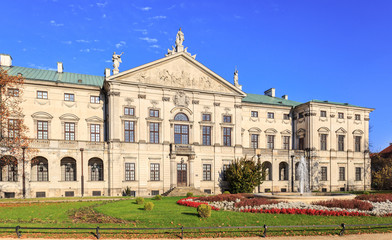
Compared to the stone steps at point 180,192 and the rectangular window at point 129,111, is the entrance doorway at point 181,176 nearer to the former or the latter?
the stone steps at point 180,192

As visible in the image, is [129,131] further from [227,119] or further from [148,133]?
[227,119]

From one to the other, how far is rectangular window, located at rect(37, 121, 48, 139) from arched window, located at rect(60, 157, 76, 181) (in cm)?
404

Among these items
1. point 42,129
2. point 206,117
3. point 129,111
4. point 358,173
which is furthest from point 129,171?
point 358,173

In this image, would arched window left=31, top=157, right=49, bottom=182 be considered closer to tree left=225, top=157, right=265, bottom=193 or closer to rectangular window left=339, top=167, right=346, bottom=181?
tree left=225, top=157, right=265, bottom=193

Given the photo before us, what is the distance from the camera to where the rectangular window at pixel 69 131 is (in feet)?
146

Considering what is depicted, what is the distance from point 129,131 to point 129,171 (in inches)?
207

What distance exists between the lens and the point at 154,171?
45.5m

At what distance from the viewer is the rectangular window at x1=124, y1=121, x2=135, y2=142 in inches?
1757

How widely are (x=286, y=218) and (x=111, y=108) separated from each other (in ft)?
93.6

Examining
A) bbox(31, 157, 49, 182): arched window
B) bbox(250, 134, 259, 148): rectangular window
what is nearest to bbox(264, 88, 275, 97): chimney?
bbox(250, 134, 259, 148): rectangular window

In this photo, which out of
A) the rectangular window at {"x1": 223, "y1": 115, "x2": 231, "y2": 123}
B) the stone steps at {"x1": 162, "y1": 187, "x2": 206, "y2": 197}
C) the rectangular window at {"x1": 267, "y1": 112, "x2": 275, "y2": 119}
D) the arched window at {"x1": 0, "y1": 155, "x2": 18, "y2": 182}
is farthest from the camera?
the rectangular window at {"x1": 267, "y1": 112, "x2": 275, "y2": 119}

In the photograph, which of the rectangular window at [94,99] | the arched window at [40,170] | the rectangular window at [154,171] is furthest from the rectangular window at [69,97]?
the rectangular window at [154,171]

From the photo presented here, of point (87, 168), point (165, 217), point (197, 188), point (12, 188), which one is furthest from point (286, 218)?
point (12, 188)

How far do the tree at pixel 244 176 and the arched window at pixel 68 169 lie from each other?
20.6 metres
